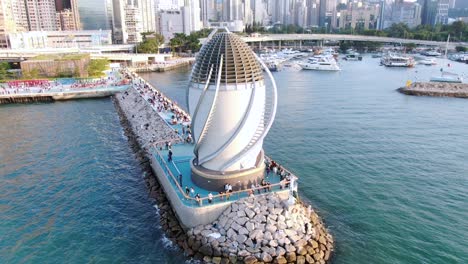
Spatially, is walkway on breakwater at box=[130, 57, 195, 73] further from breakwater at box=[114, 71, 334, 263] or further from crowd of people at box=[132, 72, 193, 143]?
breakwater at box=[114, 71, 334, 263]

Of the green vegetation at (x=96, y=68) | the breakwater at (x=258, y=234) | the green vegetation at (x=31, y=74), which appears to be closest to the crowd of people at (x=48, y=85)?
the green vegetation at (x=31, y=74)

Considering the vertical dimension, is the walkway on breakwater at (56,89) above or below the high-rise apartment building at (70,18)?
Answer: below

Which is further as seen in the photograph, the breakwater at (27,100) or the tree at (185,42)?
the tree at (185,42)

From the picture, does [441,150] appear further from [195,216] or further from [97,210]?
[97,210]

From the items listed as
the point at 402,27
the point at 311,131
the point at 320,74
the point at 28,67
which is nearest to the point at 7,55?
the point at 28,67

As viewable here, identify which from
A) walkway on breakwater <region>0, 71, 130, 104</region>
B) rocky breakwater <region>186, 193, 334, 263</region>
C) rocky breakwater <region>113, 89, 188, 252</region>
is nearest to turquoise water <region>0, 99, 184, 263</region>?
rocky breakwater <region>113, 89, 188, 252</region>

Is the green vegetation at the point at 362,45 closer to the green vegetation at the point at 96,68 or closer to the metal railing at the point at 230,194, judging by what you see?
the green vegetation at the point at 96,68

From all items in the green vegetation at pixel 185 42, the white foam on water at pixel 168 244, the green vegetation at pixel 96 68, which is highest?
the green vegetation at pixel 185 42
